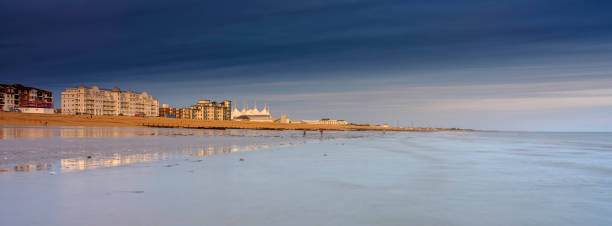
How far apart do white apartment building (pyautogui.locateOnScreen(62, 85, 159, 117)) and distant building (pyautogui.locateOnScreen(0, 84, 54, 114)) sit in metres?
18.2

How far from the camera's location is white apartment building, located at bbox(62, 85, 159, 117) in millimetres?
139750

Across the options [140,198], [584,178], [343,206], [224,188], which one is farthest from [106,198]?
[584,178]

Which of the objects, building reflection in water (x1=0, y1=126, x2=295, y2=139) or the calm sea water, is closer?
the calm sea water

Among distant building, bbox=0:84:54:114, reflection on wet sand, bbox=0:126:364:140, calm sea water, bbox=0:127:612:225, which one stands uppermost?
distant building, bbox=0:84:54:114

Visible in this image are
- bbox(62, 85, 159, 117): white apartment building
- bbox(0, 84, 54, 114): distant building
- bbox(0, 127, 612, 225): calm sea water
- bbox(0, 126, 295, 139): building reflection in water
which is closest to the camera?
bbox(0, 127, 612, 225): calm sea water

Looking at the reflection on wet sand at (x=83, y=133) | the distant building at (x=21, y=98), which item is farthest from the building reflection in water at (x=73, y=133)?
the distant building at (x=21, y=98)

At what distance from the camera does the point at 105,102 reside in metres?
148

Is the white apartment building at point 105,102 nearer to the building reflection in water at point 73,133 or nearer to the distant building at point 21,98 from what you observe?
the distant building at point 21,98

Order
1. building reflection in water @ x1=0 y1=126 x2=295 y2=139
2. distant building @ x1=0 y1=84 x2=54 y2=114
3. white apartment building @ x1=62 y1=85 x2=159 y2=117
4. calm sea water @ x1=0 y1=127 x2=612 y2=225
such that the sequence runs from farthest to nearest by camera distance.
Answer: white apartment building @ x1=62 y1=85 x2=159 y2=117 → distant building @ x1=0 y1=84 x2=54 y2=114 → building reflection in water @ x1=0 y1=126 x2=295 y2=139 → calm sea water @ x1=0 y1=127 x2=612 y2=225

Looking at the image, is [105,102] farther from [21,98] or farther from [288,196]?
[288,196]

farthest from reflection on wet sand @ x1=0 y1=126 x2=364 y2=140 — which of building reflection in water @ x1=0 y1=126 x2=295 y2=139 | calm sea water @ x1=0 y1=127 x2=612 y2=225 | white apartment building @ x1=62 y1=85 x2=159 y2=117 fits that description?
white apartment building @ x1=62 y1=85 x2=159 y2=117

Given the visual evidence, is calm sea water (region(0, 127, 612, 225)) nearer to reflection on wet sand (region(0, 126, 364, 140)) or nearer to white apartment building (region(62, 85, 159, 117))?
reflection on wet sand (region(0, 126, 364, 140))

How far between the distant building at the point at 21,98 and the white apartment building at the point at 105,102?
718 inches

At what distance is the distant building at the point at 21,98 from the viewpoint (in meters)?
106
